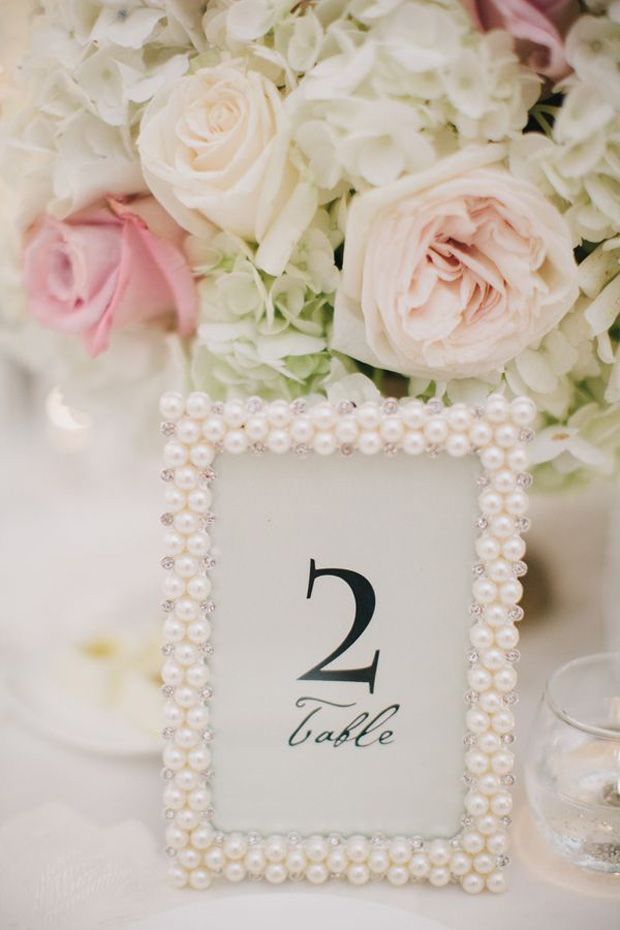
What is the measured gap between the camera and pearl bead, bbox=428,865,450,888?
0.52 meters

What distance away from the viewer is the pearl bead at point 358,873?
1.70 ft

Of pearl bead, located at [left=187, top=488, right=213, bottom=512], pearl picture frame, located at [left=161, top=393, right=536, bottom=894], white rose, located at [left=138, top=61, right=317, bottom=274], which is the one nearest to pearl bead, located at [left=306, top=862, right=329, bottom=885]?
pearl picture frame, located at [left=161, top=393, right=536, bottom=894]

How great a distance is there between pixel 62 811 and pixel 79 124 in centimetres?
41

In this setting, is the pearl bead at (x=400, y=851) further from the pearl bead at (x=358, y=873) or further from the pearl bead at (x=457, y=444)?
the pearl bead at (x=457, y=444)

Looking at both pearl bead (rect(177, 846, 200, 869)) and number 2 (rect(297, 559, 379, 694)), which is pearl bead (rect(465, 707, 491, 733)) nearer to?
number 2 (rect(297, 559, 379, 694))

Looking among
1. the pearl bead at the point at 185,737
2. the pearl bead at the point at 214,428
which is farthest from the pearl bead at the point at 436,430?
the pearl bead at the point at 185,737

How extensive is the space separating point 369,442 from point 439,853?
23 cm

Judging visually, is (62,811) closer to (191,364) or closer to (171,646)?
(171,646)

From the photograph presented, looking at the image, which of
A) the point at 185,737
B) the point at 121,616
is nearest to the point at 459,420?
the point at 185,737

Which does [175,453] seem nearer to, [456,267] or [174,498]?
[174,498]

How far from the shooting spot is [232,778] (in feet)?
1.71

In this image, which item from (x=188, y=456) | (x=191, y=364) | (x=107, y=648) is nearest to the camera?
(x=188, y=456)

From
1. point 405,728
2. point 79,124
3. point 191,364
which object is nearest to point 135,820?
point 405,728

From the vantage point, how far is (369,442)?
472 mm
